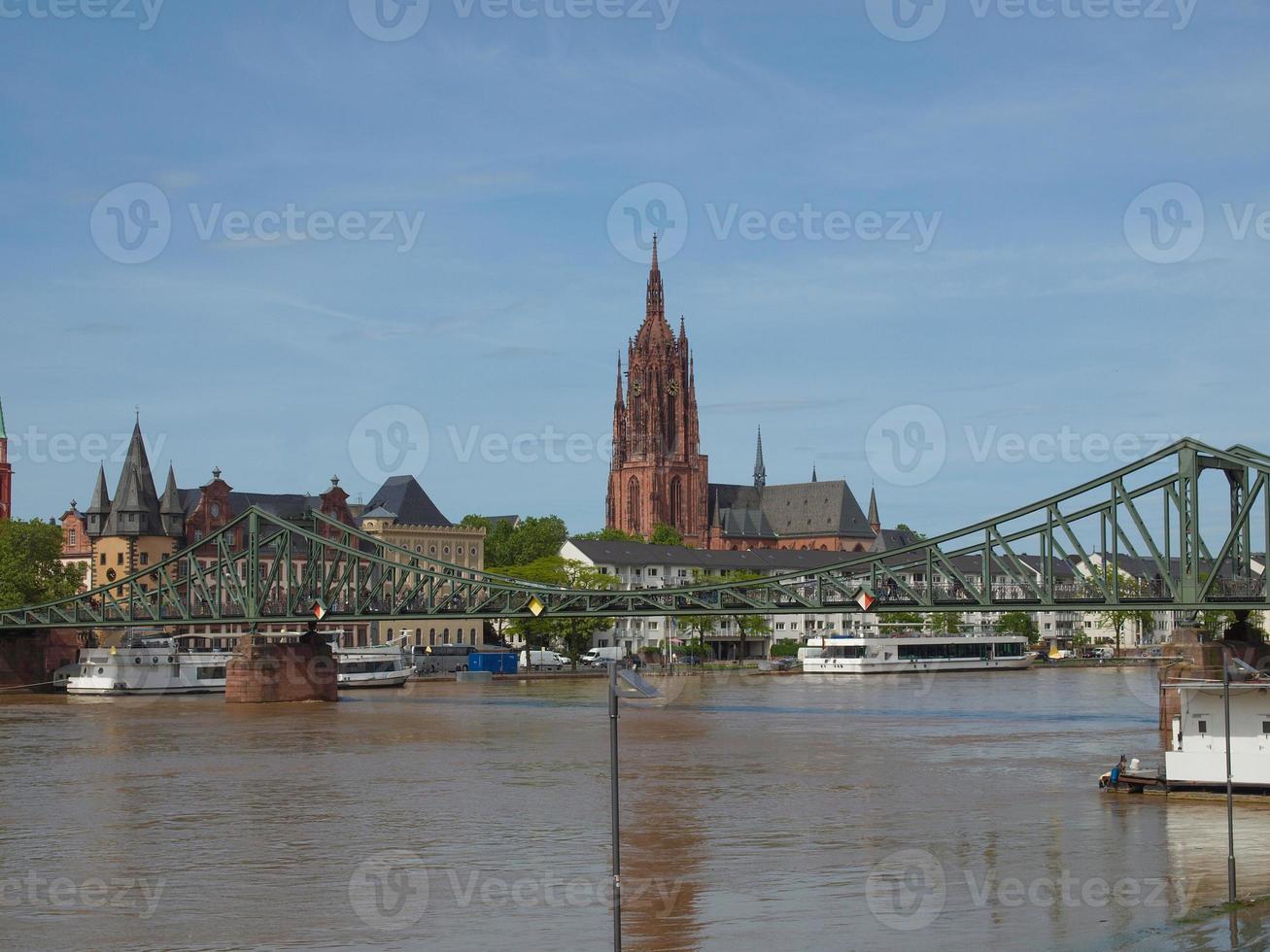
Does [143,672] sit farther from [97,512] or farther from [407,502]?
[407,502]

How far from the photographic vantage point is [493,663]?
14425cm

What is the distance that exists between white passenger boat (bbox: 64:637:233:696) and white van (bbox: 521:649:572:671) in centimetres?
3209

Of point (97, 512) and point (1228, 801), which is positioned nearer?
point (1228, 801)

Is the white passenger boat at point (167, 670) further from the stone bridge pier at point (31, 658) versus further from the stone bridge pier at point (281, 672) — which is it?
the stone bridge pier at point (281, 672)

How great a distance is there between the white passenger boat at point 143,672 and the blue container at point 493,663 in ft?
82.2

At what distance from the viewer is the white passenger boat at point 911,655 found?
160625mm

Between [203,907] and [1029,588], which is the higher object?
[1029,588]

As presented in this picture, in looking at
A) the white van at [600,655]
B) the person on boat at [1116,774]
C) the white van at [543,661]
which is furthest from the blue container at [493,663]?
the person on boat at [1116,774]

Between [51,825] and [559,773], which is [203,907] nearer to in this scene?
[51,825]

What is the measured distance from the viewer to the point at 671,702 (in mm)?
103312

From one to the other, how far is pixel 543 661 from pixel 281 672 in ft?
163

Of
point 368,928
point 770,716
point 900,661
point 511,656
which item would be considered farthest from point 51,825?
point 900,661

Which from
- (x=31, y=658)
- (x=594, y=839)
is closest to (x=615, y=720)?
(x=594, y=839)

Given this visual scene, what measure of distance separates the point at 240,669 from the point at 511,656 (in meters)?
43.6
